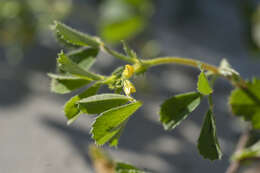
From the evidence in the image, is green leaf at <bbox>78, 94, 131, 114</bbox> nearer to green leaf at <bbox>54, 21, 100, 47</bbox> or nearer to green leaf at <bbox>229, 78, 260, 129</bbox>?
green leaf at <bbox>54, 21, 100, 47</bbox>

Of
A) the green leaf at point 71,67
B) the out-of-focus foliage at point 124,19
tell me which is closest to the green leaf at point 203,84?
the green leaf at point 71,67

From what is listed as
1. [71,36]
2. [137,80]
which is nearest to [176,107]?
[71,36]

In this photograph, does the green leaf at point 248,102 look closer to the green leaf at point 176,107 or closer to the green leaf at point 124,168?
the green leaf at point 176,107

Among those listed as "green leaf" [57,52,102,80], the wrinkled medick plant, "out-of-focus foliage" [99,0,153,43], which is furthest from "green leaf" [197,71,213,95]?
"out-of-focus foliage" [99,0,153,43]

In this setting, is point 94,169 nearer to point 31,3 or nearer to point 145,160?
point 145,160

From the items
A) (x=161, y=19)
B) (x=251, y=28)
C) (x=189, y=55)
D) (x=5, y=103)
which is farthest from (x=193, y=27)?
(x=5, y=103)
